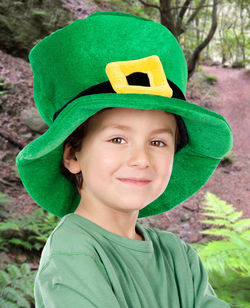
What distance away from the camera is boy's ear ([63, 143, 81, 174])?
1103mm

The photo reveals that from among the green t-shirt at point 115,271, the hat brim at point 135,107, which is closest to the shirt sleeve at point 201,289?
the green t-shirt at point 115,271

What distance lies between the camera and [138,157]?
94 centimetres

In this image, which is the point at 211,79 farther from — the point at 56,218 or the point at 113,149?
the point at 113,149

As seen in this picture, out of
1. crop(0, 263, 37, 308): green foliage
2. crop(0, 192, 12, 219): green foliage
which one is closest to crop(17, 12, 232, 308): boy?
crop(0, 263, 37, 308): green foliage

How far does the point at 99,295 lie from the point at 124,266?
162 millimetres

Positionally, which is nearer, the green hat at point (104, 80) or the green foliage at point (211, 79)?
the green hat at point (104, 80)

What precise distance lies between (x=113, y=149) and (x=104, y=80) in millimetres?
186

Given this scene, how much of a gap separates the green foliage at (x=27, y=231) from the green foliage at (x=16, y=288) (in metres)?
0.58

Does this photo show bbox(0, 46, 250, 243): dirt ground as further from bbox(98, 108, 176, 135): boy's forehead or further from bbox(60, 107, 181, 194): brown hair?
bbox(98, 108, 176, 135): boy's forehead

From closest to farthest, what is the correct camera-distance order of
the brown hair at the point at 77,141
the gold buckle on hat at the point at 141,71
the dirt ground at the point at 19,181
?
the gold buckle on hat at the point at 141,71
the brown hair at the point at 77,141
the dirt ground at the point at 19,181

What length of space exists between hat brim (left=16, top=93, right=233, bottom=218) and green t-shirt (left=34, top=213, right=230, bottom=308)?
203 millimetres

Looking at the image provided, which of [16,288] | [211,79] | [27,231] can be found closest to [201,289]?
[16,288]

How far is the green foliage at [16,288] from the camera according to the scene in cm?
221

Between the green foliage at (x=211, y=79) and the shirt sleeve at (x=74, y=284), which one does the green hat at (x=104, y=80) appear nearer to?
the shirt sleeve at (x=74, y=284)
